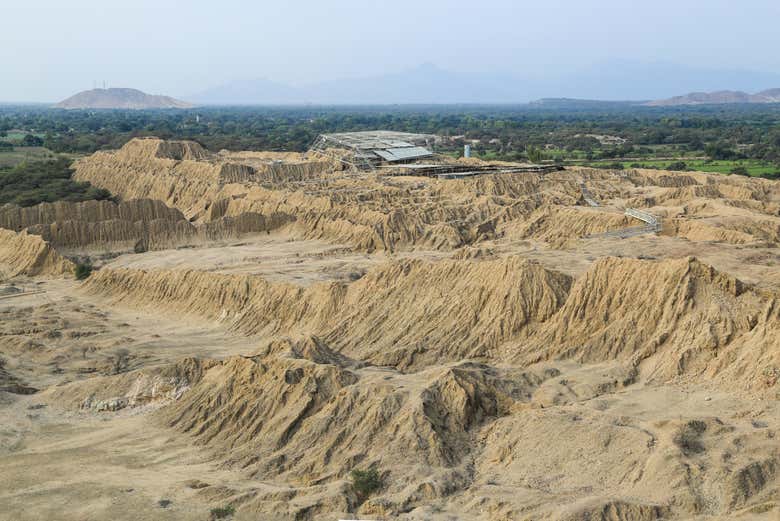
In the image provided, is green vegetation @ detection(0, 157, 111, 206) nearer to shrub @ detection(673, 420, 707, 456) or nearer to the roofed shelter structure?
the roofed shelter structure

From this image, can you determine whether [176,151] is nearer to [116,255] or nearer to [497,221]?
[116,255]

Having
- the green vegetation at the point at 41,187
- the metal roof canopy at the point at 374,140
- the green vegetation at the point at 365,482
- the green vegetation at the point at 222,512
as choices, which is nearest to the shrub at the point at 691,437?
the green vegetation at the point at 365,482

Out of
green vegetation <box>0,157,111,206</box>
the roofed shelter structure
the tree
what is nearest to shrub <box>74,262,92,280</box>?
green vegetation <box>0,157,111,206</box>

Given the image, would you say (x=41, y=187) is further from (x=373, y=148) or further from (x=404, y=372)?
(x=404, y=372)

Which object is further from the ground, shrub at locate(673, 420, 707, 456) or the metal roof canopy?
the metal roof canopy

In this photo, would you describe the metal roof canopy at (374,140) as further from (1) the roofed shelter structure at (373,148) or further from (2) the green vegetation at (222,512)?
(2) the green vegetation at (222,512)

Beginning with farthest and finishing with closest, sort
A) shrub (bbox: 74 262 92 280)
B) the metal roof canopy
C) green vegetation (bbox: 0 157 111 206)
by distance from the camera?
the metal roof canopy < green vegetation (bbox: 0 157 111 206) < shrub (bbox: 74 262 92 280)

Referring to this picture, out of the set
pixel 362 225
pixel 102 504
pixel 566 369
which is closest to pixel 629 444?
pixel 566 369

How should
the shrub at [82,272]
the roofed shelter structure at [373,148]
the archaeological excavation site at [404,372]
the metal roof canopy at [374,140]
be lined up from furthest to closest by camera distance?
the metal roof canopy at [374,140], the roofed shelter structure at [373,148], the shrub at [82,272], the archaeological excavation site at [404,372]
